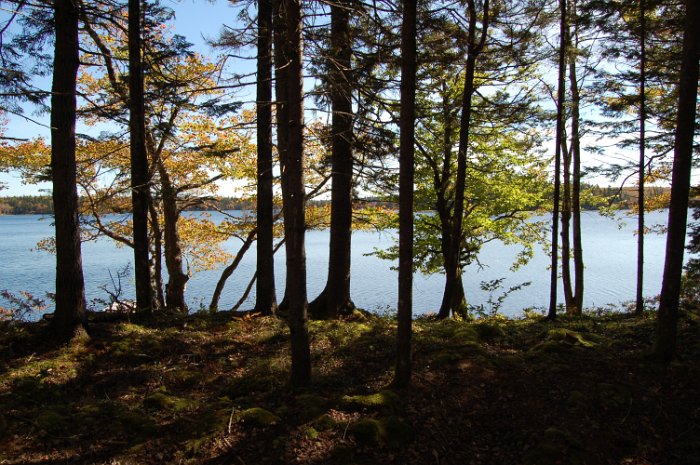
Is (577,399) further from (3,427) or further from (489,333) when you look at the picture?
(3,427)

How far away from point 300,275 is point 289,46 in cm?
280

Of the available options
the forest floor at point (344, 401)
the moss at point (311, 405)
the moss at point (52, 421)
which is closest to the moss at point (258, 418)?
the forest floor at point (344, 401)

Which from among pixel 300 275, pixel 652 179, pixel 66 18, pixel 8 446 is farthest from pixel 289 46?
pixel 652 179

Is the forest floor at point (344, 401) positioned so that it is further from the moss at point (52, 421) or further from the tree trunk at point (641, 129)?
the tree trunk at point (641, 129)

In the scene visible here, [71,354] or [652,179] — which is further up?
[652,179]

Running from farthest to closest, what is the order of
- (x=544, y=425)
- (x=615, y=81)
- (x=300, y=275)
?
(x=615, y=81), (x=300, y=275), (x=544, y=425)

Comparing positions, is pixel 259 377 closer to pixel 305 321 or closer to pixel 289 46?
pixel 305 321

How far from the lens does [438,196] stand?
13891 millimetres

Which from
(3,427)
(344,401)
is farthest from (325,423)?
(3,427)

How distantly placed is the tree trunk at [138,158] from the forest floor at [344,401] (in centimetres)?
113

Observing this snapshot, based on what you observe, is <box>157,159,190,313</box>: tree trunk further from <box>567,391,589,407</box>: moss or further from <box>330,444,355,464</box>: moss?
<box>567,391,589,407</box>: moss

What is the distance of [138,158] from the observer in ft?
27.3

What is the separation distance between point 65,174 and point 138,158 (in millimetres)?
1896

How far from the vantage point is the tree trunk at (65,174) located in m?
6.42
